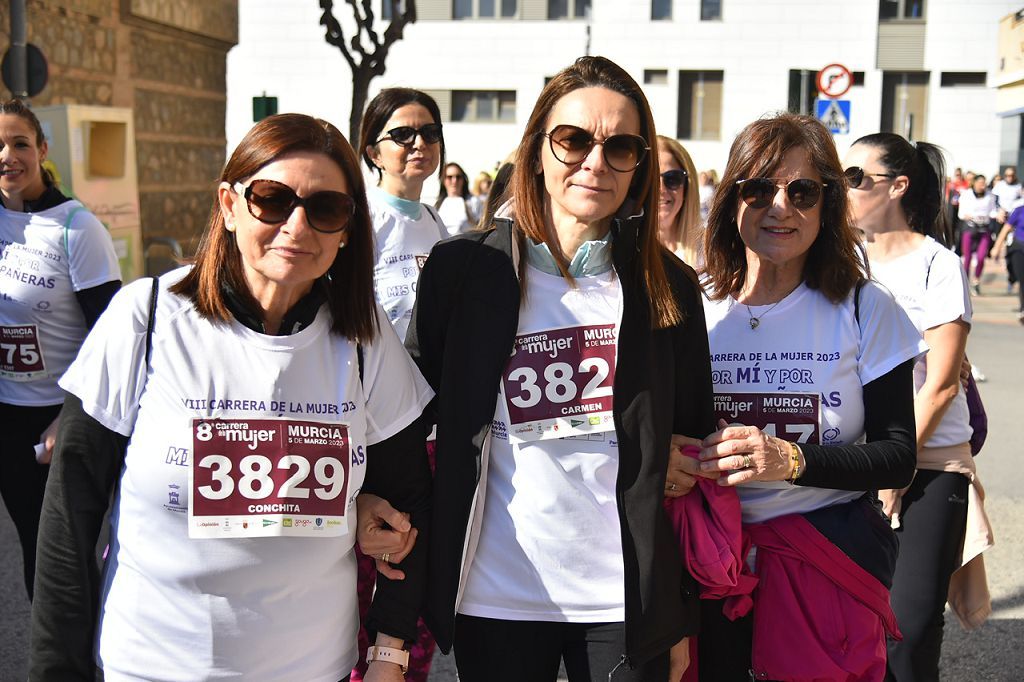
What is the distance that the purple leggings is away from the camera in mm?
19609

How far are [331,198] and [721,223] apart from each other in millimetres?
1242

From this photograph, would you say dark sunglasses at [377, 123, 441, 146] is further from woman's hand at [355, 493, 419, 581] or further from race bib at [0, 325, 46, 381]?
woman's hand at [355, 493, 419, 581]

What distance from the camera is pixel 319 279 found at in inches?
91.2

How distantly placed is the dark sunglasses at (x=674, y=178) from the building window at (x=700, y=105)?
3017cm

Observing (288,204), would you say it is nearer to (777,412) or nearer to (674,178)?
(777,412)

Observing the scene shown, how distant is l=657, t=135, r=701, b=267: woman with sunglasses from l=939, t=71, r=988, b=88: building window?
33267mm

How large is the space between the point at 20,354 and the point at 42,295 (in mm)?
235

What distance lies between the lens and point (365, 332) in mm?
2268

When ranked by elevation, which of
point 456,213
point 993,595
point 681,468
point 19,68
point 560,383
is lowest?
point 993,595

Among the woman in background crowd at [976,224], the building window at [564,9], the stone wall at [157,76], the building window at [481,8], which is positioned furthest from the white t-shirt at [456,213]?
the building window at [481,8]

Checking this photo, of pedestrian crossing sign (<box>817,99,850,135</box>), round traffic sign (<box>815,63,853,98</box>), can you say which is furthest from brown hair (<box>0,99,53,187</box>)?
round traffic sign (<box>815,63,853,98</box>)

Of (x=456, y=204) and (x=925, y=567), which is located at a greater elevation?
(x=456, y=204)

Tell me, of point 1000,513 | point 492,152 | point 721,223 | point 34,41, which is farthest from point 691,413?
point 492,152

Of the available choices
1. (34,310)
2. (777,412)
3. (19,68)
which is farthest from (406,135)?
(19,68)
